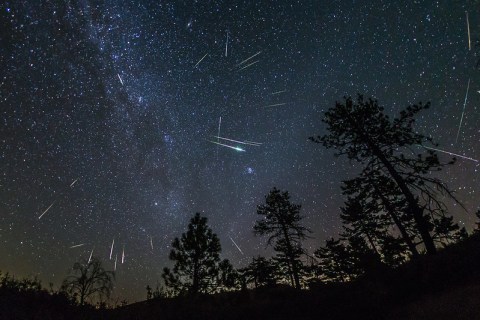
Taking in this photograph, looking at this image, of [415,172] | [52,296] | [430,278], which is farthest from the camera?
[415,172]

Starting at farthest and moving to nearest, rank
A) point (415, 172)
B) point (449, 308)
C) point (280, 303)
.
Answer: point (415, 172), point (280, 303), point (449, 308)

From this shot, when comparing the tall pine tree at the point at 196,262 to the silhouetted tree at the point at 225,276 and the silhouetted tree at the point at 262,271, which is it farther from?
the silhouetted tree at the point at 262,271

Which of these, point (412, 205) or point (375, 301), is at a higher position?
point (412, 205)

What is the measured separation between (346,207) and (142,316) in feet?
80.6

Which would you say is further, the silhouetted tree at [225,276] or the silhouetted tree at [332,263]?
the silhouetted tree at [332,263]

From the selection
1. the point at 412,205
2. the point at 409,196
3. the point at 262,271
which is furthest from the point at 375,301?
the point at 262,271

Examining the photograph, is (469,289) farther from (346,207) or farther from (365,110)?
(346,207)

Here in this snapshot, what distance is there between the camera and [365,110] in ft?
52.7

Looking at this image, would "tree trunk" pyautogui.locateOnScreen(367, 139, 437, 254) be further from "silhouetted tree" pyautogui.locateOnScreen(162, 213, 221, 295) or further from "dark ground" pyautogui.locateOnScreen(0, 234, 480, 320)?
"silhouetted tree" pyautogui.locateOnScreen(162, 213, 221, 295)

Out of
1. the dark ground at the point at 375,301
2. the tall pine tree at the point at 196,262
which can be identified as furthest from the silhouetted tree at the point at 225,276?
the dark ground at the point at 375,301

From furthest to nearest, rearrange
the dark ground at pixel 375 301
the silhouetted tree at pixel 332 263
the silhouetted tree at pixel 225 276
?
1. the silhouetted tree at pixel 332 263
2. the silhouetted tree at pixel 225 276
3. the dark ground at pixel 375 301

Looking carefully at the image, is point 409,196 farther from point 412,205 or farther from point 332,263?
point 332,263

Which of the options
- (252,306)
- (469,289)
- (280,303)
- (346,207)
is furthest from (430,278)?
(346,207)

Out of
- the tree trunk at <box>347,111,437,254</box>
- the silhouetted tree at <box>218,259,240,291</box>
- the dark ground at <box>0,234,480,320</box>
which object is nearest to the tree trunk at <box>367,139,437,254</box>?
the tree trunk at <box>347,111,437,254</box>
